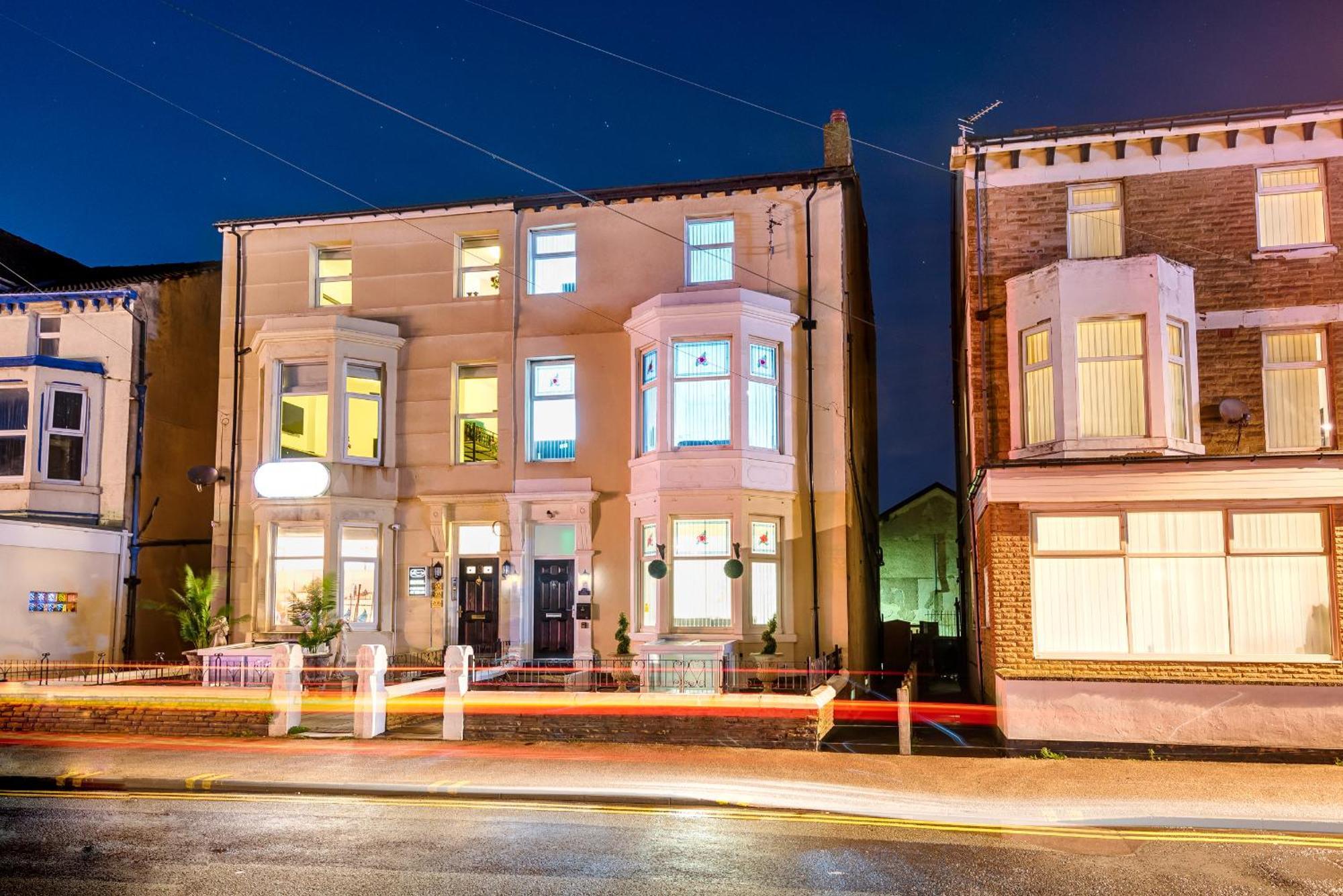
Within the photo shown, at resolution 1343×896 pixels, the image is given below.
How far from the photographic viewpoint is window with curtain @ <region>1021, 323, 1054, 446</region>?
16312mm

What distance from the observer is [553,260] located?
2234cm

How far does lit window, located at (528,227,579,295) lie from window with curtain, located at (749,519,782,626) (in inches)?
256

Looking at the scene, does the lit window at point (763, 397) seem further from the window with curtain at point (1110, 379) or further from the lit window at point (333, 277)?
the lit window at point (333, 277)

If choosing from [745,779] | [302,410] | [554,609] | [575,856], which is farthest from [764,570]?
[575,856]

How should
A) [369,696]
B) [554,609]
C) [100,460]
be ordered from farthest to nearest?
[100,460] < [554,609] < [369,696]

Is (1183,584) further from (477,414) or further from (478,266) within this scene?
(478,266)

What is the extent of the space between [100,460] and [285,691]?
418 inches

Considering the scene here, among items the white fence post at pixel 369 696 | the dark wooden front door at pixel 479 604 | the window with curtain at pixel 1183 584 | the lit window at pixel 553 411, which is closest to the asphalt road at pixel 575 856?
the white fence post at pixel 369 696

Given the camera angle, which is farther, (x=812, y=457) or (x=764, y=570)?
(x=812, y=457)

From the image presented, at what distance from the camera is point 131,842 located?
30.3ft

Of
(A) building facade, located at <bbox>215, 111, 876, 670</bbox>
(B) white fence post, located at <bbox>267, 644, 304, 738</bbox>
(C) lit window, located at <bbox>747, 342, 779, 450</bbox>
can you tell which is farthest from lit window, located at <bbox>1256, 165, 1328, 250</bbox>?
(B) white fence post, located at <bbox>267, 644, 304, 738</bbox>

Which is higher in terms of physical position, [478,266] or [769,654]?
[478,266]

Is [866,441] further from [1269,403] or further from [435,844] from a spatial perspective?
[435,844]

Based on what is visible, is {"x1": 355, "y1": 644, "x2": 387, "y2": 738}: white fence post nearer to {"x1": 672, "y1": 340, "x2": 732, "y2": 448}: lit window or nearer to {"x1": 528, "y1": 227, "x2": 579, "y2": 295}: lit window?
{"x1": 672, "y1": 340, "x2": 732, "y2": 448}: lit window
